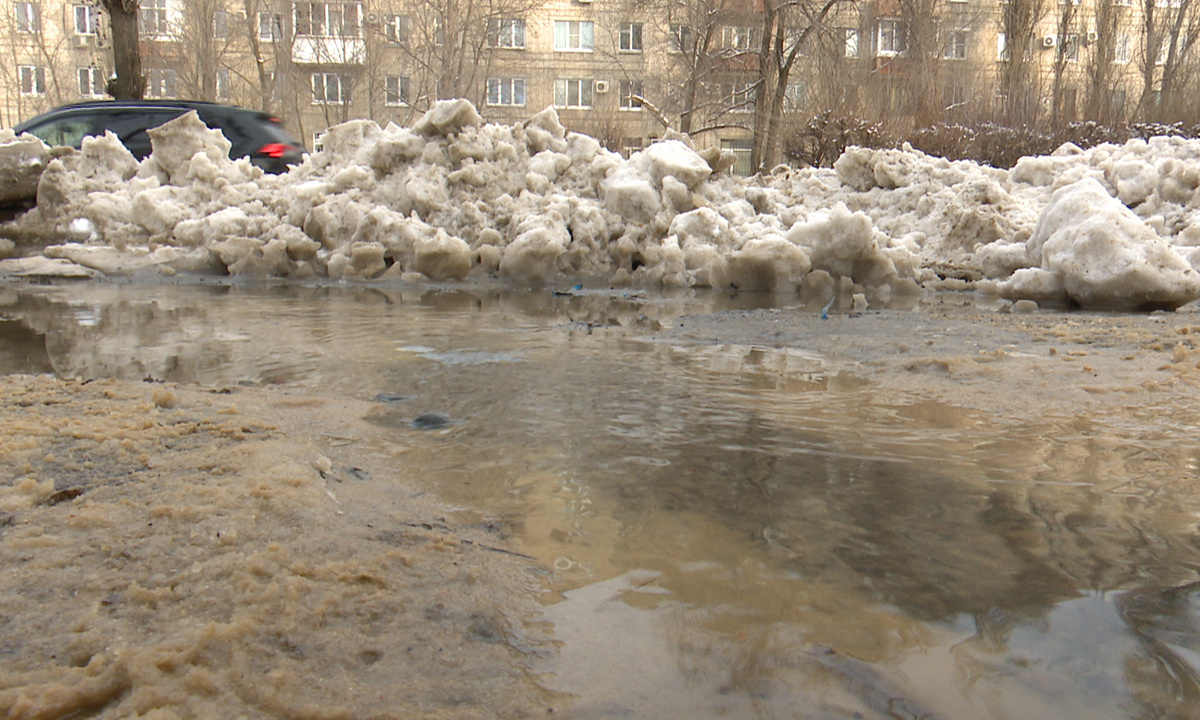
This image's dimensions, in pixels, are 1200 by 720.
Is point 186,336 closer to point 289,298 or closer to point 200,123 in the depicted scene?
point 289,298

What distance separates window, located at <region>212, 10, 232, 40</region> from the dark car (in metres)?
19.2

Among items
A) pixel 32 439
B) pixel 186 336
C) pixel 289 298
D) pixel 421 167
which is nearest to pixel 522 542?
pixel 32 439

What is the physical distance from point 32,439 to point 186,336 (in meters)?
2.53

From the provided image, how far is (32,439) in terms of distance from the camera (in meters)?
2.24

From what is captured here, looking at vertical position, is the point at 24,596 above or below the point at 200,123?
below

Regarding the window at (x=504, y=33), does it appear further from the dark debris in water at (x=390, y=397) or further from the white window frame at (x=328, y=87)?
the dark debris in water at (x=390, y=397)

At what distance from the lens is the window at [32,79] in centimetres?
3362

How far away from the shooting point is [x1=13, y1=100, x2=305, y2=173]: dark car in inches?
406

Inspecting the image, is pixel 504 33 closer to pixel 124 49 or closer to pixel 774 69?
pixel 774 69

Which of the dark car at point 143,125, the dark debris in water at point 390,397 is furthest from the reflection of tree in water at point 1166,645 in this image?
the dark car at point 143,125

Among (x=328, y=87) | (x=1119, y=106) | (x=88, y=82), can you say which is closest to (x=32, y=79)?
(x=88, y=82)

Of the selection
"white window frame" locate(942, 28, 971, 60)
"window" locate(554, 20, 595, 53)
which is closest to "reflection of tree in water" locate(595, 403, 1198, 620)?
"white window frame" locate(942, 28, 971, 60)

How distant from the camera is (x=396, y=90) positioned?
34938 millimetres

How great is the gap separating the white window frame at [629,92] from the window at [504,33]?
471 cm
